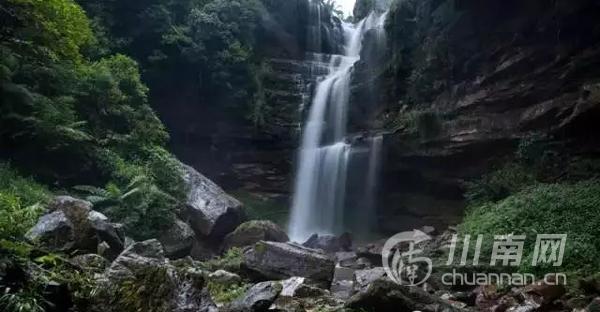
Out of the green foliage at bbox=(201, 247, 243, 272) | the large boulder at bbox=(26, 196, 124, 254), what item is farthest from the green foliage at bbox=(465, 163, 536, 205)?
the large boulder at bbox=(26, 196, 124, 254)

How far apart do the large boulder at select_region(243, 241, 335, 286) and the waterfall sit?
34.2ft

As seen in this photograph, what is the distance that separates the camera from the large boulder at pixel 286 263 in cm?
796

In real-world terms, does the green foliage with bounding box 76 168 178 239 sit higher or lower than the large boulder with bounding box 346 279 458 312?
lower

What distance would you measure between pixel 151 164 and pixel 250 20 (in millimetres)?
11541

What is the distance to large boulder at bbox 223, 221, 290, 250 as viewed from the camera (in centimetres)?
1307

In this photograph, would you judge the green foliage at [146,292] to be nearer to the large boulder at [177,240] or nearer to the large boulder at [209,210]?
the large boulder at [177,240]

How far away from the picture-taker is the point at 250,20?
22672 millimetres

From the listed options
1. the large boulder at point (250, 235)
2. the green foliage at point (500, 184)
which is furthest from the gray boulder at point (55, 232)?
the green foliage at point (500, 184)

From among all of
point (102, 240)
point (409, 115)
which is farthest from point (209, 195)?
point (409, 115)

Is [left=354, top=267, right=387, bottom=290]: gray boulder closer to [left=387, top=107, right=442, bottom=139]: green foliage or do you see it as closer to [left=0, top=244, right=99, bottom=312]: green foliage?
[left=0, top=244, right=99, bottom=312]: green foliage

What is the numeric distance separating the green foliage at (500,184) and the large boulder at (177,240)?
28.0ft

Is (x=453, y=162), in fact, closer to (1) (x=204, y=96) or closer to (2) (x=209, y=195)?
(2) (x=209, y=195)

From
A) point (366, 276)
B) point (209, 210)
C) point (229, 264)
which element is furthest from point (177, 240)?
point (366, 276)

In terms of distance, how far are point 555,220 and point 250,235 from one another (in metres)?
7.74
